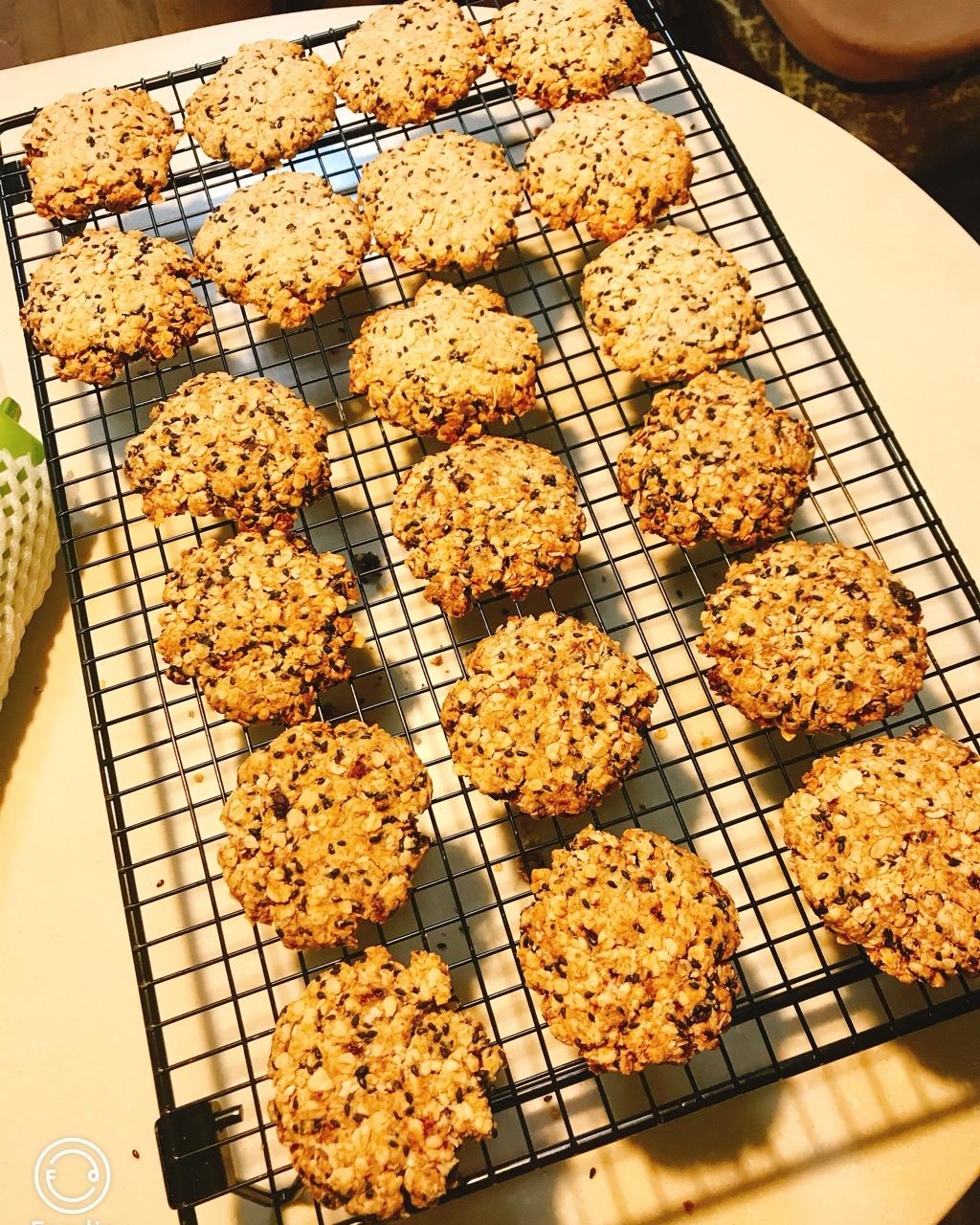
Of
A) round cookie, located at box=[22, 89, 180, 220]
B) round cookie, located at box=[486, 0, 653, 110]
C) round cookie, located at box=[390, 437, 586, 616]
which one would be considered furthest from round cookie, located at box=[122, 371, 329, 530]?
round cookie, located at box=[486, 0, 653, 110]

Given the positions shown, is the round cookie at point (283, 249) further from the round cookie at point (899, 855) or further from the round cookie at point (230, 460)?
the round cookie at point (899, 855)

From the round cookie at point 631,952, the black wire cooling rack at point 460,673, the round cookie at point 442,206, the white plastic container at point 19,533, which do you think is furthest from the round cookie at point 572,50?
the round cookie at point 631,952

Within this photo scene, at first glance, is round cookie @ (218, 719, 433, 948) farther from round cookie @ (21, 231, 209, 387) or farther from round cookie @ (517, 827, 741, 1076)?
round cookie @ (21, 231, 209, 387)

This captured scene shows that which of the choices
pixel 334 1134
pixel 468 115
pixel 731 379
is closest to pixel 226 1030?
pixel 334 1134

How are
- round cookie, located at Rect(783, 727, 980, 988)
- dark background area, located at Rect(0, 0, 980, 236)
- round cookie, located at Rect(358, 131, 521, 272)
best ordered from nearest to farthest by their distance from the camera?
round cookie, located at Rect(783, 727, 980, 988) → round cookie, located at Rect(358, 131, 521, 272) → dark background area, located at Rect(0, 0, 980, 236)

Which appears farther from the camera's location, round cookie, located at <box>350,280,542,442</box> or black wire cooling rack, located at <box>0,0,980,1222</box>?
round cookie, located at <box>350,280,542,442</box>

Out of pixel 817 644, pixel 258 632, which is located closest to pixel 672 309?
pixel 817 644
